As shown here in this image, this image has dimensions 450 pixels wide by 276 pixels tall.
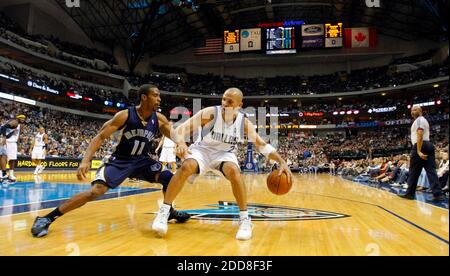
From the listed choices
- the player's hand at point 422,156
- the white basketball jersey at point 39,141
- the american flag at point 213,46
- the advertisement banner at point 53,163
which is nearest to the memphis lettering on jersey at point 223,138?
the player's hand at point 422,156

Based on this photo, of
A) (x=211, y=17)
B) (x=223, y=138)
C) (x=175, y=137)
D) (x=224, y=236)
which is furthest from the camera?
(x=211, y=17)

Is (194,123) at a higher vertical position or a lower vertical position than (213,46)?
lower

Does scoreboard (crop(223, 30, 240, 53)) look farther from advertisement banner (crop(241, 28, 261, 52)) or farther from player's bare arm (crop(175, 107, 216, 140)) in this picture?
player's bare arm (crop(175, 107, 216, 140))

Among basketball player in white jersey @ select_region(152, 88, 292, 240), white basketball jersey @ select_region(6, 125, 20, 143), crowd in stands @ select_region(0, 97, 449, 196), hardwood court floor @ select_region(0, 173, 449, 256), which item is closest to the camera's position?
hardwood court floor @ select_region(0, 173, 449, 256)

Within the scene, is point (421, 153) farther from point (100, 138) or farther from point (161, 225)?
point (100, 138)

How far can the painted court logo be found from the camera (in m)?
3.76

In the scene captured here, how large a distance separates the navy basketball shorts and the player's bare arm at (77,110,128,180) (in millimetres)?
167

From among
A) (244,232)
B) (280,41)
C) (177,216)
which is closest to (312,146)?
(280,41)

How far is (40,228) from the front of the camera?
2.63 meters

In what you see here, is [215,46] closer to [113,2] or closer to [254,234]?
[113,2]

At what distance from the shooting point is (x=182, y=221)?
136 inches

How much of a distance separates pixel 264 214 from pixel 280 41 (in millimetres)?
23619

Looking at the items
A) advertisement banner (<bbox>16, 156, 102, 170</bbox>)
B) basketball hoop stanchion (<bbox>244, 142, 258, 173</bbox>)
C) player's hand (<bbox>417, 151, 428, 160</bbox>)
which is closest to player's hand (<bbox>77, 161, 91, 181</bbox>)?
player's hand (<bbox>417, 151, 428, 160</bbox>)

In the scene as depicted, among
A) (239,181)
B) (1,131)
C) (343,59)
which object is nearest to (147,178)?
(239,181)
